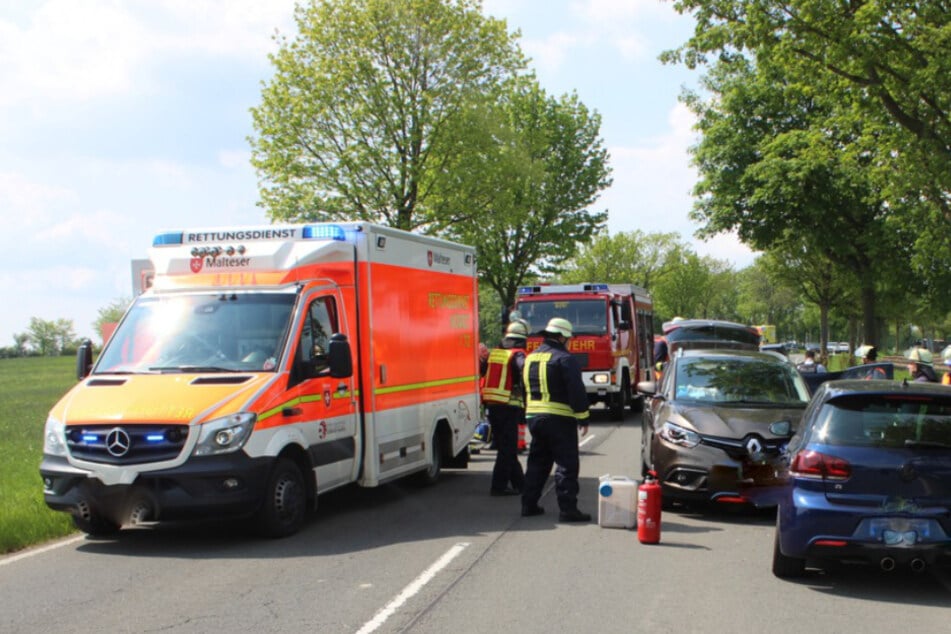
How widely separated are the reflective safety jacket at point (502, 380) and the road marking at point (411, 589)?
10.5 feet

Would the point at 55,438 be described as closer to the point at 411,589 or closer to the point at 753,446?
the point at 411,589

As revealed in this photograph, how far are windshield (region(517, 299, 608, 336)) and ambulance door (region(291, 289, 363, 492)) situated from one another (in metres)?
11.6

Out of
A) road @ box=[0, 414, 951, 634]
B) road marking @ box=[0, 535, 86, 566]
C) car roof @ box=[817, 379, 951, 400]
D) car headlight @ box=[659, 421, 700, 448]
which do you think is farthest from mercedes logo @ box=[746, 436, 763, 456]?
road marking @ box=[0, 535, 86, 566]

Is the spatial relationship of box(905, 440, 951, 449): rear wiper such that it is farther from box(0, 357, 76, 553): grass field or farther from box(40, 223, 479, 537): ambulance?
box(0, 357, 76, 553): grass field

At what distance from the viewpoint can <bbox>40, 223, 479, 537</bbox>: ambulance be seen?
8.00 metres

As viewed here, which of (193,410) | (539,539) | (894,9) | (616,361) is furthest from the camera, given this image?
(616,361)

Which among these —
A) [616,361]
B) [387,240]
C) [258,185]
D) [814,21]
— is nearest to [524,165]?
[258,185]

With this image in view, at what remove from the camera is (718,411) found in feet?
32.0

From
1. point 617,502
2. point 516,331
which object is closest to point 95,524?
point 617,502

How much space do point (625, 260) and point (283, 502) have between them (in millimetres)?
77816

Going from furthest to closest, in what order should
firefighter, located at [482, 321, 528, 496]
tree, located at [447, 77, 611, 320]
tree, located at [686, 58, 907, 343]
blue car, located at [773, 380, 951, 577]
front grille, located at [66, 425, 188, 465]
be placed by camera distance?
tree, located at [447, 77, 611, 320] < tree, located at [686, 58, 907, 343] < firefighter, located at [482, 321, 528, 496] < front grille, located at [66, 425, 188, 465] < blue car, located at [773, 380, 951, 577]

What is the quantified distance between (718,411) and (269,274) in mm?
4519

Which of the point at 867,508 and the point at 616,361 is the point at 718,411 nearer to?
the point at 867,508

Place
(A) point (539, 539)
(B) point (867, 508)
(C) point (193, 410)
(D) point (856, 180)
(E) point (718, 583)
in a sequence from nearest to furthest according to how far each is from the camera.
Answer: (B) point (867, 508) → (E) point (718, 583) → (C) point (193, 410) → (A) point (539, 539) → (D) point (856, 180)
